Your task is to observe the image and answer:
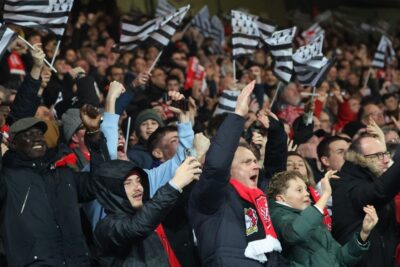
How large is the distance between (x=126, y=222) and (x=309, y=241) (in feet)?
4.91

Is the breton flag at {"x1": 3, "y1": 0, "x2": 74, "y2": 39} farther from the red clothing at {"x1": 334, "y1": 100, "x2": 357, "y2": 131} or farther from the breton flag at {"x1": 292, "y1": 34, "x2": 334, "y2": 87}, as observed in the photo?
the red clothing at {"x1": 334, "y1": 100, "x2": 357, "y2": 131}

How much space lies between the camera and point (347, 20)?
25562 millimetres

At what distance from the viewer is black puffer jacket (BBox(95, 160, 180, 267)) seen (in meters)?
6.21

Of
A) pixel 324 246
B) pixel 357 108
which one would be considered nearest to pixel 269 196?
pixel 324 246

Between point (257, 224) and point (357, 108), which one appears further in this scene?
point (357, 108)

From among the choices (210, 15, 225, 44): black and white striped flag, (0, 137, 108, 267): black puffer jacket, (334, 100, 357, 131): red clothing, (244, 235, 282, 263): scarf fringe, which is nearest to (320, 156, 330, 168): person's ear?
(0, 137, 108, 267): black puffer jacket

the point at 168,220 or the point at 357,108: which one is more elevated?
the point at 168,220

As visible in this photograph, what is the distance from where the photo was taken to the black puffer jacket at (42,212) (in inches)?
271

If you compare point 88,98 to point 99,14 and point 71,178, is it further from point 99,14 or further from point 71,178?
point 99,14

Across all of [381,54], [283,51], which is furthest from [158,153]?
[381,54]

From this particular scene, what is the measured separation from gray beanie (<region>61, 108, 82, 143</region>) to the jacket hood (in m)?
2.21

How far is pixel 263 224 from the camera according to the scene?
21.7 feet

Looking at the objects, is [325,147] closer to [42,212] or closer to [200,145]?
[200,145]

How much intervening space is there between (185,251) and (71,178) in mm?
943
